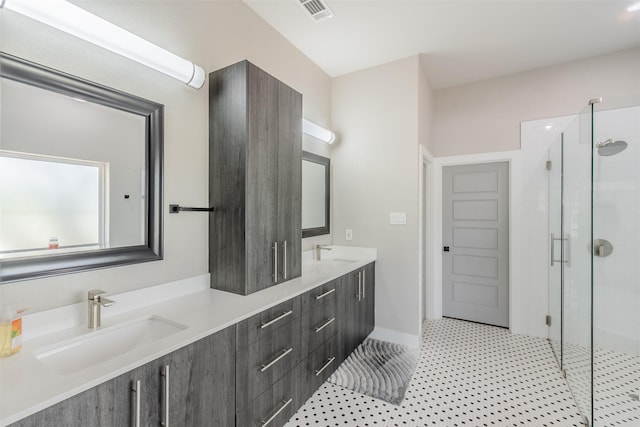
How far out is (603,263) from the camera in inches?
79.0

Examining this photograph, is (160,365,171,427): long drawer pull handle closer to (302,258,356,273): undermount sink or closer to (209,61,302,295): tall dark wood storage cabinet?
(209,61,302,295): tall dark wood storage cabinet

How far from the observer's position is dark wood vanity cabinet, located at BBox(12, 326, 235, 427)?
833 mm

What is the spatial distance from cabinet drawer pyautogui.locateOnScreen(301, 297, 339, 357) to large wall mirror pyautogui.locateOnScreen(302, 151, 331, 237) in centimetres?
84

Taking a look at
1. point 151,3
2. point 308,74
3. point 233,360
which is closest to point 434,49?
point 308,74

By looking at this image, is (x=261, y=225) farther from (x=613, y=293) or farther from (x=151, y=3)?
(x=613, y=293)

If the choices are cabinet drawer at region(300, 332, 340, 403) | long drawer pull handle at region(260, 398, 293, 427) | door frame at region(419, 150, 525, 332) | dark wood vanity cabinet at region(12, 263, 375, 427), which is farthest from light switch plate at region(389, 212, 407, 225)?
long drawer pull handle at region(260, 398, 293, 427)

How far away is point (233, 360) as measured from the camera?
1.33 m

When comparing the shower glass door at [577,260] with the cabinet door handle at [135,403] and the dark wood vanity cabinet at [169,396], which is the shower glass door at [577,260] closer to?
the dark wood vanity cabinet at [169,396]

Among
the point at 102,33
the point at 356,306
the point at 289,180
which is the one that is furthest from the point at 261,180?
the point at 356,306

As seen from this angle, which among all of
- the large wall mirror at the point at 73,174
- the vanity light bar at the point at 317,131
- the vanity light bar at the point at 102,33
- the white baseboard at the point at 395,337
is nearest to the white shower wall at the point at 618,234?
Result: the white baseboard at the point at 395,337

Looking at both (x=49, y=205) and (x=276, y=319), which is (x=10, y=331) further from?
(x=276, y=319)

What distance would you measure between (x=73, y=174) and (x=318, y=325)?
65.5 inches

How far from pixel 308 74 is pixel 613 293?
3184mm

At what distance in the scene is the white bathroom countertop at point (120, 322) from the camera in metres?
0.79
